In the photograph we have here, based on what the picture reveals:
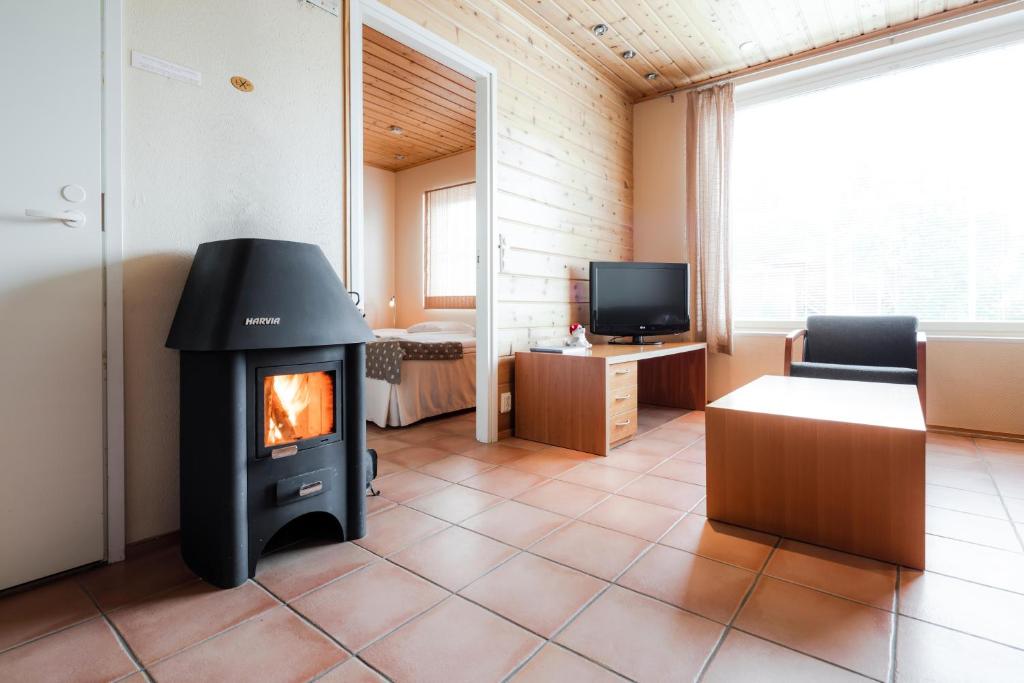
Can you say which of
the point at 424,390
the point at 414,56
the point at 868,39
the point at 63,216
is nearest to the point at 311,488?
the point at 63,216

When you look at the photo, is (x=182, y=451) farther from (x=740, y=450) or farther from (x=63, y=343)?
(x=740, y=450)

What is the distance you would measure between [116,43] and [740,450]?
252cm

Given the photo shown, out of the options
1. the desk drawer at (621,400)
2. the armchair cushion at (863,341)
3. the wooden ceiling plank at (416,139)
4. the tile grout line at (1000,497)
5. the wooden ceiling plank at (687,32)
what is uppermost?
the wooden ceiling plank at (416,139)

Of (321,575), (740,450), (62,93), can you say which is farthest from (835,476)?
(62,93)

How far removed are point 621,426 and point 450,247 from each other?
3.64 m

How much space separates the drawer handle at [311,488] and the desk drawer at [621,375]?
1681mm

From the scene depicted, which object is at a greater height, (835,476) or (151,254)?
(151,254)

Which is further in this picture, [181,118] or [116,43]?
[181,118]

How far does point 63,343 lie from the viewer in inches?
62.5

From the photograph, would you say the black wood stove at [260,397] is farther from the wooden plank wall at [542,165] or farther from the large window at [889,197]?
the large window at [889,197]

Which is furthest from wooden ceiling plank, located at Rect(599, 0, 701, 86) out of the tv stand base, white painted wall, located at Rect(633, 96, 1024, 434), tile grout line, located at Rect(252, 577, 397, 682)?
tile grout line, located at Rect(252, 577, 397, 682)

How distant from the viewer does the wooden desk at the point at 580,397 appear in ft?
9.65

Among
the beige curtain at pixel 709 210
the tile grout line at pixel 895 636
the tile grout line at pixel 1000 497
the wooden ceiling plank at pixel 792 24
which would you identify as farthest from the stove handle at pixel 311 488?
the wooden ceiling plank at pixel 792 24

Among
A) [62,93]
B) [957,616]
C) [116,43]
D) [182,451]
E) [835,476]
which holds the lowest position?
[957,616]
